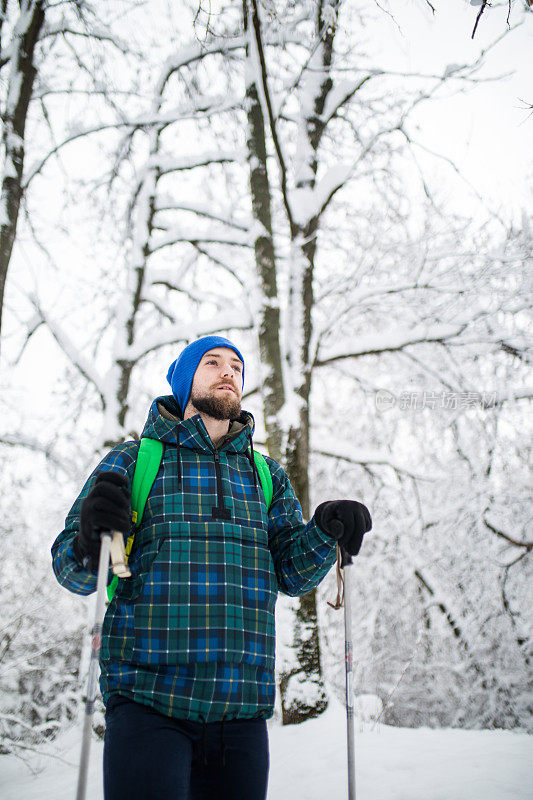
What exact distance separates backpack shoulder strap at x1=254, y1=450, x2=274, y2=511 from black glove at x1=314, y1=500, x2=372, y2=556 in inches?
8.9

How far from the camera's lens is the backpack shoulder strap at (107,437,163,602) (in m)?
1.79

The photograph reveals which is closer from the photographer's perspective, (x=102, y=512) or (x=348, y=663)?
(x=102, y=512)

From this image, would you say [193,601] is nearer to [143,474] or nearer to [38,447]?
[143,474]

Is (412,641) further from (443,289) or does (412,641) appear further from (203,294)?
(203,294)

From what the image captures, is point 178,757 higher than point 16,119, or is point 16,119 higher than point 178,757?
point 16,119

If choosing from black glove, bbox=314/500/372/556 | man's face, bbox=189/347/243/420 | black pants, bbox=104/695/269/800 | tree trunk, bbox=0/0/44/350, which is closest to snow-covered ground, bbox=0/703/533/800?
black pants, bbox=104/695/269/800

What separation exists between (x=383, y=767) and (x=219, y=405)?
218 centimetres

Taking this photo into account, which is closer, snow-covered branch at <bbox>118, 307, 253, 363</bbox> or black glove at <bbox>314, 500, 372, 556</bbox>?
black glove at <bbox>314, 500, 372, 556</bbox>

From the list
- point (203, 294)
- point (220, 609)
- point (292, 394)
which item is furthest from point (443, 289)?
point (220, 609)

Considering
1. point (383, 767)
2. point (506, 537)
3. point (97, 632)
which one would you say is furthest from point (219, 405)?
point (506, 537)

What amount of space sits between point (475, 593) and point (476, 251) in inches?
176

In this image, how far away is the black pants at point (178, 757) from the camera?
1389 mm

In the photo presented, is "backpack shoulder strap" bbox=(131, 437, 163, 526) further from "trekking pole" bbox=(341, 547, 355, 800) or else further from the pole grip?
"trekking pole" bbox=(341, 547, 355, 800)

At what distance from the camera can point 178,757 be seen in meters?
1.44
